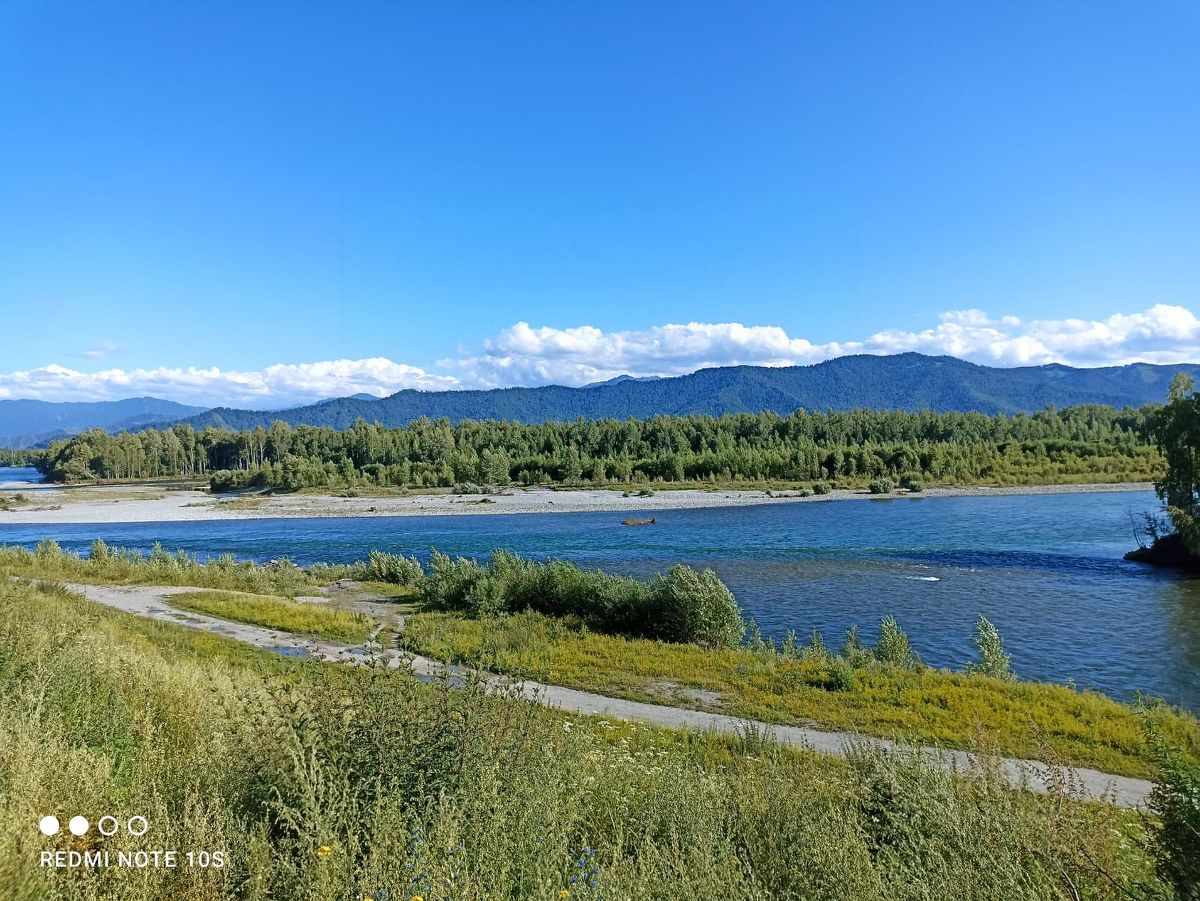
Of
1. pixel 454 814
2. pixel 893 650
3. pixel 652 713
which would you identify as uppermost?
pixel 454 814

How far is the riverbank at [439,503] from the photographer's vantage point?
88.4m

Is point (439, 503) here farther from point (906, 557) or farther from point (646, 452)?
point (906, 557)

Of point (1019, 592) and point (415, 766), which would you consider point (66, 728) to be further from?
point (1019, 592)

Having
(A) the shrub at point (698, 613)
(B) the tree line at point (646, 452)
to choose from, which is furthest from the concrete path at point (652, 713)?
(B) the tree line at point (646, 452)

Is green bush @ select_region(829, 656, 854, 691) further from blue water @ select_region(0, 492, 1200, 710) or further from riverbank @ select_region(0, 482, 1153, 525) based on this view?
riverbank @ select_region(0, 482, 1153, 525)

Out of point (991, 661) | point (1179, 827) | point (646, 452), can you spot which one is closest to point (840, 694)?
point (991, 661)

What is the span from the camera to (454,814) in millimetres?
4477

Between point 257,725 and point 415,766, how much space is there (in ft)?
4.42

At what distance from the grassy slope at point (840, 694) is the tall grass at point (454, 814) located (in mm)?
6288

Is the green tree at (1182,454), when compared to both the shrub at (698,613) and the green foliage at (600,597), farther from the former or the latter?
the shrub at (698,613)

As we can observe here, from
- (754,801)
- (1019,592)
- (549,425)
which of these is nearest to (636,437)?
(549,425)

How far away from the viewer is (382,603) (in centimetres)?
2988

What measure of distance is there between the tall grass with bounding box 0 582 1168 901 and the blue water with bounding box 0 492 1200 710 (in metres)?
18.5

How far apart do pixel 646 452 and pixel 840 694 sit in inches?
5251
